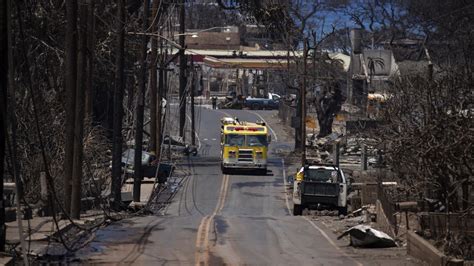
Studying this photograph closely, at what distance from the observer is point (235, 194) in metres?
47.1

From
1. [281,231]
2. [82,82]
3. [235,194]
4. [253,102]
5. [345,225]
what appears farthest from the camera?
[253,102]

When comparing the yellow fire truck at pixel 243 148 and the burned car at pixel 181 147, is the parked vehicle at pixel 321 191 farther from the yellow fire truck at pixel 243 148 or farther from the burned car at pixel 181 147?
the burned car at pixel 181 147

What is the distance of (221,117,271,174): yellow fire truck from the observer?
54344 mm

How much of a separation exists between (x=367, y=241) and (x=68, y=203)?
954cm

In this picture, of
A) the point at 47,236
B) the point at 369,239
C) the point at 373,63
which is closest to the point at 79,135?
the point at 47,236

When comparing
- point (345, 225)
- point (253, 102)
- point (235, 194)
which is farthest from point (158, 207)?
point (253, 102)

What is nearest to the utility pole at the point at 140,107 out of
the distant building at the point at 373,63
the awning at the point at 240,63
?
the distant building at the point at 373,63

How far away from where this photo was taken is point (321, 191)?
126 feet

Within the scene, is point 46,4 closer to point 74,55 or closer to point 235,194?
point 74,55

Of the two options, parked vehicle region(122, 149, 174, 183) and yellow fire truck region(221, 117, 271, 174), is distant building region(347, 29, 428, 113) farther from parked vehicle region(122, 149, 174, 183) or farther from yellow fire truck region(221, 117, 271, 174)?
parked vehicle region(122, 149, 174, 183)

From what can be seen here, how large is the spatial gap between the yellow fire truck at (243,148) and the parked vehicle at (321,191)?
15.1 metres

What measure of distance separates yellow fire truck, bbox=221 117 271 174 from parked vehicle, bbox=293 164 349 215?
49.4ft

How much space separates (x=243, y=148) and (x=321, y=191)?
16.1 metres

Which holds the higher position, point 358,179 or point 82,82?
point 82,82
